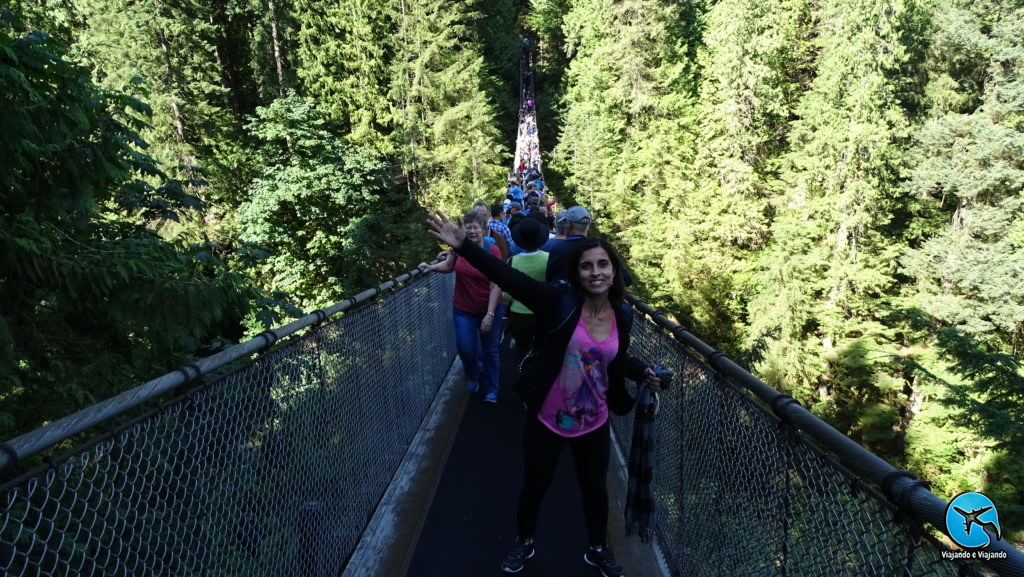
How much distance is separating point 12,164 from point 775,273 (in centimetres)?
1812

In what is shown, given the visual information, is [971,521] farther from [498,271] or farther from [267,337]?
[267,337]

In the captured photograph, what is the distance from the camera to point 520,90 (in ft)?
141

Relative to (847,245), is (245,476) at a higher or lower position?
higher

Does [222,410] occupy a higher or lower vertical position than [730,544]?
higher

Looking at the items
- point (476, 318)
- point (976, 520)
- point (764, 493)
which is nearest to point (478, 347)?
point (476, 318)

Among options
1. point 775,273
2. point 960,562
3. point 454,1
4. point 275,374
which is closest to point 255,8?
point 454,1

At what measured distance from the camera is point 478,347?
4918mm

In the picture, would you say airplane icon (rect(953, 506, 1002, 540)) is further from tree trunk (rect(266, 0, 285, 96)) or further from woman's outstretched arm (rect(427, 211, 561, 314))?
tree trunk (rect(266, 0, 285, 96))

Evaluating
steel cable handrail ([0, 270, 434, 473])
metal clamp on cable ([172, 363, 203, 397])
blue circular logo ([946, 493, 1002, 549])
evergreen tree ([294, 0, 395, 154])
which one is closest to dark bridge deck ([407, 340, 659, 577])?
steel cable handrail ([0, 270, 434, 473])

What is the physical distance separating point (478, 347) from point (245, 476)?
2.94 metres

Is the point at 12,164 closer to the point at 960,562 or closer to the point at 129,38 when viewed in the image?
the point at 960,562

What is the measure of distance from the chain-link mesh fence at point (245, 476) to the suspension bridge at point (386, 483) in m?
0.01

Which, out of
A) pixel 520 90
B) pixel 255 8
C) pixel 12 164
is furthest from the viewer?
pixel 520 90

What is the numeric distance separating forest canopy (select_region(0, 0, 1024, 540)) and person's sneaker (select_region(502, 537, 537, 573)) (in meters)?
3.40
